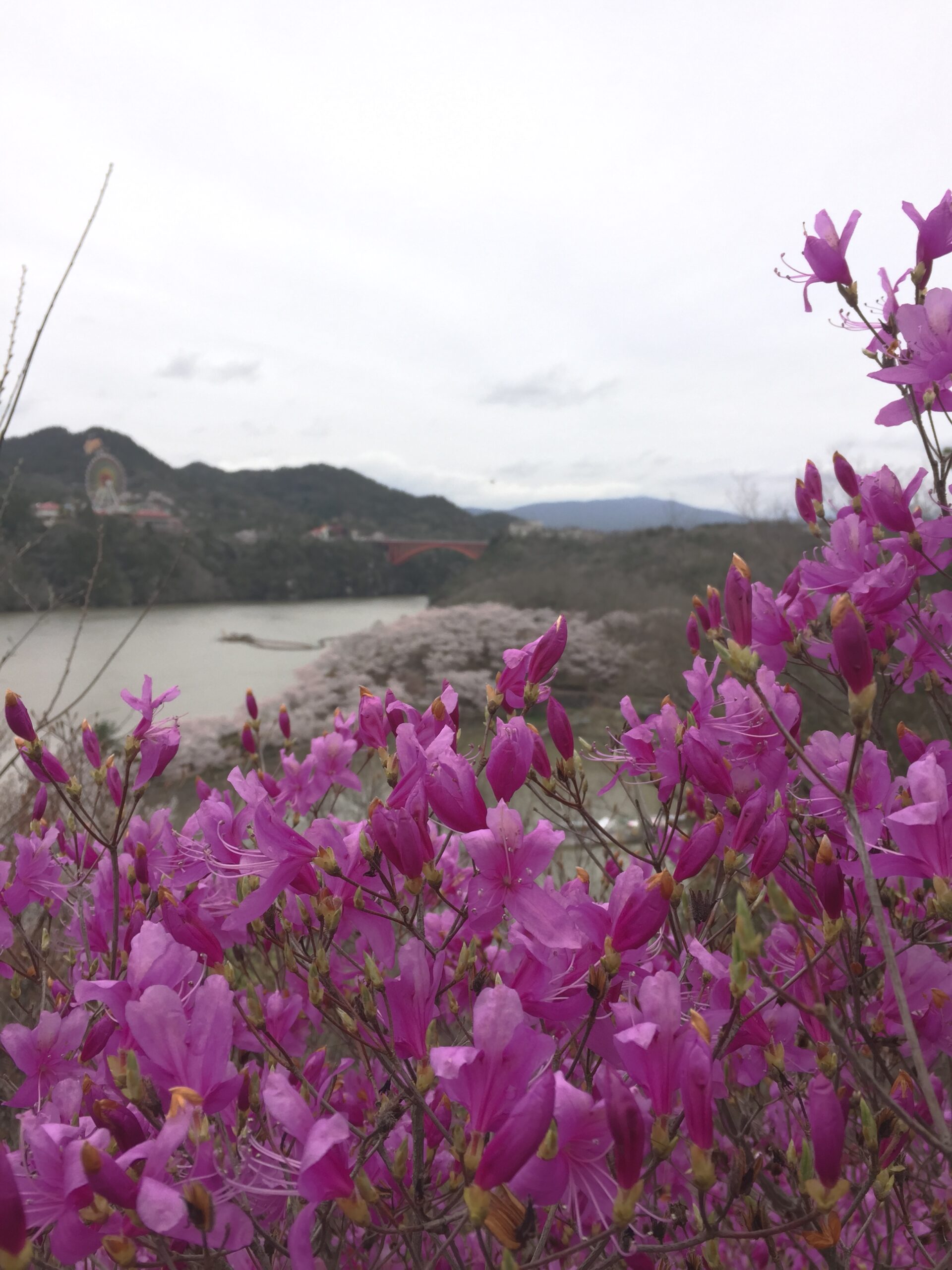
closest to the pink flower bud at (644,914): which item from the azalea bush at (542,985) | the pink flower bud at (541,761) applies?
the azalea bush at (542,985)

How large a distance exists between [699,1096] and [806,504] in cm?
142

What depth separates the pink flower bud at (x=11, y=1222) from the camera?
536 millimetres

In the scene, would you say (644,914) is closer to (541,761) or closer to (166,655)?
(541,761)

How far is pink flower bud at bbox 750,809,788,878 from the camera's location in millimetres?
856

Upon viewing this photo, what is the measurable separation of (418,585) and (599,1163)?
69.3ft

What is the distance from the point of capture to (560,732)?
45.3 inches

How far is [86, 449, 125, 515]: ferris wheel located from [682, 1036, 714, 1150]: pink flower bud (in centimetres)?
1321

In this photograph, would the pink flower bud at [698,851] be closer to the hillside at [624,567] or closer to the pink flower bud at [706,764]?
the pink flower bud at [706,764]

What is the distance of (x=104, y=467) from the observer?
1515cm

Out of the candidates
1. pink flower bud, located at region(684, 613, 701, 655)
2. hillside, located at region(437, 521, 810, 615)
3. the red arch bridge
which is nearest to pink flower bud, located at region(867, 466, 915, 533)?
pink flower bud, located at region(684, 613, 701, 655)

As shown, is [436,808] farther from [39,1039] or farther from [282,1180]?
[39,1039]

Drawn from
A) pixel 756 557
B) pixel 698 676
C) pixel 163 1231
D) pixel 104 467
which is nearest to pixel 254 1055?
pixel 163 1231

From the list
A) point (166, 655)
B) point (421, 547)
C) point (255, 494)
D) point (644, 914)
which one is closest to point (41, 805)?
point (644, 914)

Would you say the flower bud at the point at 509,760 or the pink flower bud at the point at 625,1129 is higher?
the flower bud at the point at 509,760
